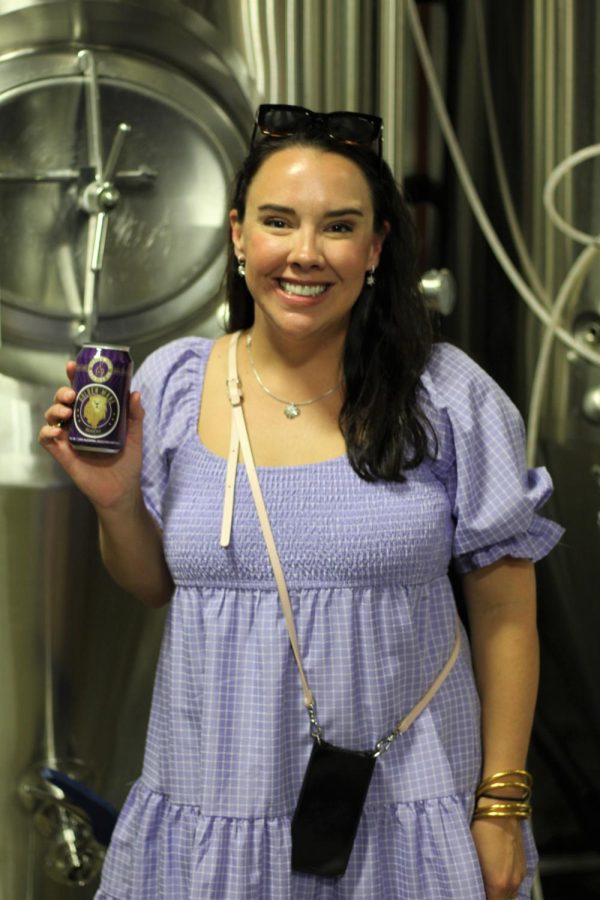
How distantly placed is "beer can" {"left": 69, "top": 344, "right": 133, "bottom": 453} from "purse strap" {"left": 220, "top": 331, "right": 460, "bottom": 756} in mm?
131

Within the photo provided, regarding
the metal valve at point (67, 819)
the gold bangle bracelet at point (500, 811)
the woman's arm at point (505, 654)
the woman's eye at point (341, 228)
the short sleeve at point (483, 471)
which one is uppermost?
the woman's eye at point (341, 228)

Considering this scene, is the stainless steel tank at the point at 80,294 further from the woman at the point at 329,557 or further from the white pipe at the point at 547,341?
the white pipe at the point at 547,341

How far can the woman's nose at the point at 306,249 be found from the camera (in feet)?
4.08

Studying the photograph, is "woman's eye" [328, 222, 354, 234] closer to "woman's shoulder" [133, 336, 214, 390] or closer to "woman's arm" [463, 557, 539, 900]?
"woman's shoulder" [133, 336, 214, 390]

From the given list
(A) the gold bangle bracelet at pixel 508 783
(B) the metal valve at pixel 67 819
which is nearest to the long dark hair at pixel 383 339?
(A) the gold bangle bracelet at pixel 508 783

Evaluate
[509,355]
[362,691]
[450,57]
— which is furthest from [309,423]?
[450,57]

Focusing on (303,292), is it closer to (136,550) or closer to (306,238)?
(306,238)

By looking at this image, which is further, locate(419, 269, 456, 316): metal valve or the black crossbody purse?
locate(419, 269, 456, 316): metal valve

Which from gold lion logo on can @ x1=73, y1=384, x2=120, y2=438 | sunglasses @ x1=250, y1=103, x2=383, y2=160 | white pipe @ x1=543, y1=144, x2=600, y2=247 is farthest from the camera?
white pipe @ x1=543, y1=144, x2=600, y2=247

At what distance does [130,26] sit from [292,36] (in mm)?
220

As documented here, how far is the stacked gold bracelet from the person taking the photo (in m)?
1.29

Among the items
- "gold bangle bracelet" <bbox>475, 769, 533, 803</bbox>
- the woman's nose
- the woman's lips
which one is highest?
the woman's nose

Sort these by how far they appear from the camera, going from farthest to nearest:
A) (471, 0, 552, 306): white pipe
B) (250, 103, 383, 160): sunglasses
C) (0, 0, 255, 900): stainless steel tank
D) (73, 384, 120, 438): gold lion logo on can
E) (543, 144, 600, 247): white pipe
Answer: (471, 0, 552, 306): white pipe < (543, 144, 600, 247): white pipe < (0, 0, 255, 900): stainless steel tank < (250, 103, 383, 160): sunglasses < (73, 384, 120, 438): gold lion logo on can

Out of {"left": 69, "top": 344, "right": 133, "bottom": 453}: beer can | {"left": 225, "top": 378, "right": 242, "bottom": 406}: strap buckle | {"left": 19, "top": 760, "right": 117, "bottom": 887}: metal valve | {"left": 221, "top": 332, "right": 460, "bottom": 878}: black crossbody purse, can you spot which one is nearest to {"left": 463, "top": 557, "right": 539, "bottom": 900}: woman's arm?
{"left": 221, "top": 332, "right": 460, "bottom": 878}: black crossbody purse
